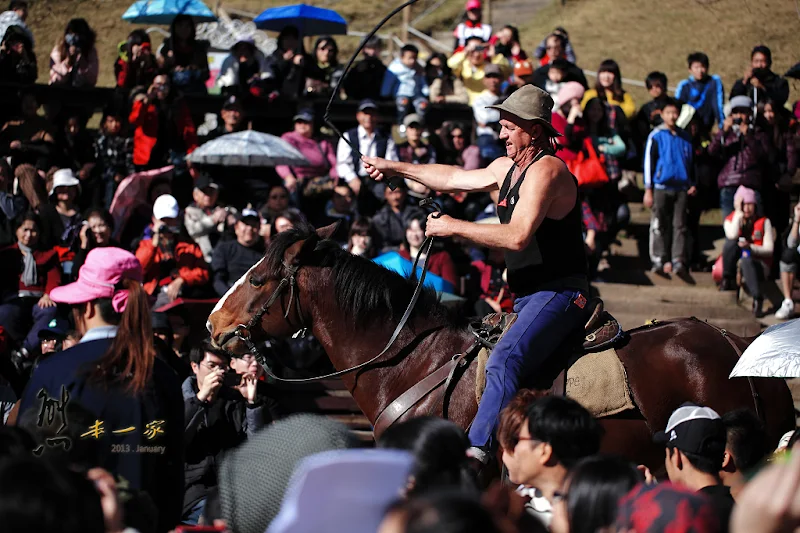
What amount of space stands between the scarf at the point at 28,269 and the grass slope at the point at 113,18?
630cm

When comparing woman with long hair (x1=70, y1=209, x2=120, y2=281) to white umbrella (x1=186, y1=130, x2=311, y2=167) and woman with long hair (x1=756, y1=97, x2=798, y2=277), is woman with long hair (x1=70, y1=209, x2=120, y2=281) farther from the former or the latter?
woman with long hair (x1=756, y1=97, x2=798, y2=277)

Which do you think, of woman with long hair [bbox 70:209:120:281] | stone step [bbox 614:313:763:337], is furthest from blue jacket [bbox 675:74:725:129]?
woman with long hair [bbox 70:209:120:281]

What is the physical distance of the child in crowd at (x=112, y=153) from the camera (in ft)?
41.9

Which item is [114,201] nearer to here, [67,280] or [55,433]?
[67,280]

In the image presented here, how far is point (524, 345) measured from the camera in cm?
602

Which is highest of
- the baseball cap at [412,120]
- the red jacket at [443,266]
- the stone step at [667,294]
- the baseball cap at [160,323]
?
the baseball cap at [412,120]

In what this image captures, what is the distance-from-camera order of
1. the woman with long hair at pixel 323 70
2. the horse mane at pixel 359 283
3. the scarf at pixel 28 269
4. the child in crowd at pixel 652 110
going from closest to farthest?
1. the horse mane at pixel 359 283
2. the scarf at pixel 28 269
3. the child in crowd at pixel 652 110
4. the woman with long hair at pixel 323 70

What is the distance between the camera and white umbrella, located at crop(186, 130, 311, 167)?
12664 millimetres

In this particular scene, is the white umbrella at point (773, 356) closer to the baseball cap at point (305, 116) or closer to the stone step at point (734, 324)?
the stone step at point (734, 324)

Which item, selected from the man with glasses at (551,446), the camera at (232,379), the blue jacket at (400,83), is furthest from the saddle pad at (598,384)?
the blue jacket at (400,83)

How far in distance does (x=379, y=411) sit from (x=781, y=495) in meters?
4.08

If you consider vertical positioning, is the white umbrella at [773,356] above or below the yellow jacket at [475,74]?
below

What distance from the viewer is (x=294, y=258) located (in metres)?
6.55

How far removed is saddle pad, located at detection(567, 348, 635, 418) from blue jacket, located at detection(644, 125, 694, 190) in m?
7.05
